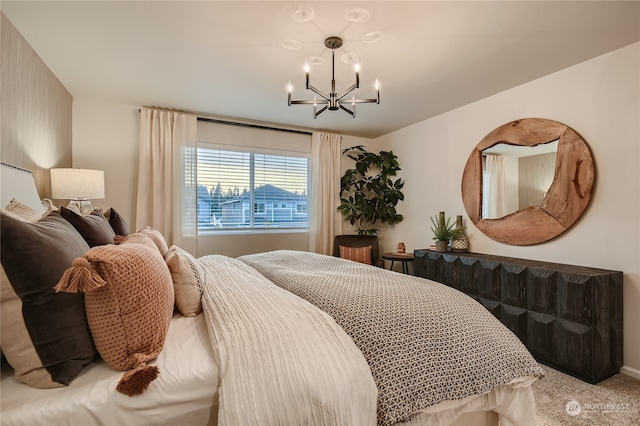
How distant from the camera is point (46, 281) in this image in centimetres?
→ 86

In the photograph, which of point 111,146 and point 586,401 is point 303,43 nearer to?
point 111,146

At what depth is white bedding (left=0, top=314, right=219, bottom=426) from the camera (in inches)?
31.5

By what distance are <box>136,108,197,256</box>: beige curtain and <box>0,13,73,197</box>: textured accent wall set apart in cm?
77

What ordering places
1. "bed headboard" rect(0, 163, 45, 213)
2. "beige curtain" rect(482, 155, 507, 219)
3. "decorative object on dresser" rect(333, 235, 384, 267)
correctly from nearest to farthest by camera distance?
"bed headboard" rect(0, 163, 45, 213), "beige curtain" rect(482, 155, 507, 219), "decorative object on dresser" rect(333, 235, 384, 267)

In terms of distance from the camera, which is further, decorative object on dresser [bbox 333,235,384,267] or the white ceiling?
decorative object on dresser [bbox 333,235,384,267]

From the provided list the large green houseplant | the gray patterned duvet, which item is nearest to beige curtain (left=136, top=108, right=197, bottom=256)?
the large green houseplant

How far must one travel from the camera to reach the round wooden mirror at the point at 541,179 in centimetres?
251

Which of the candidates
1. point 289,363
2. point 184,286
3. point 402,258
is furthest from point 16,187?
point 402,258

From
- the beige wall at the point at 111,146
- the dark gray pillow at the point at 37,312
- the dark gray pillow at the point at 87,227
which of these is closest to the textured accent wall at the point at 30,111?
the beige wall at the point at 111,146

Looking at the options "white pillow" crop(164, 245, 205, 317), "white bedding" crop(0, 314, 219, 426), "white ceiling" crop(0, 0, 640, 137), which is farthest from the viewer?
"white ceiling" crop(0, 0, 640, 137)

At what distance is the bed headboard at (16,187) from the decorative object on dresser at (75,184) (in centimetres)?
60

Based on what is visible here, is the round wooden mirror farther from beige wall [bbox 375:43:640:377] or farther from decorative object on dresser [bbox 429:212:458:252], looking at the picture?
decorative object on dresser [bbox 429:212:458:252]

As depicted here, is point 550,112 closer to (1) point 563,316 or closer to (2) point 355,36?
(1) point 563,316

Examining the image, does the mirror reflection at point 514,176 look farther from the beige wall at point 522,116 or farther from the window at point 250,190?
the window at point 250,190
